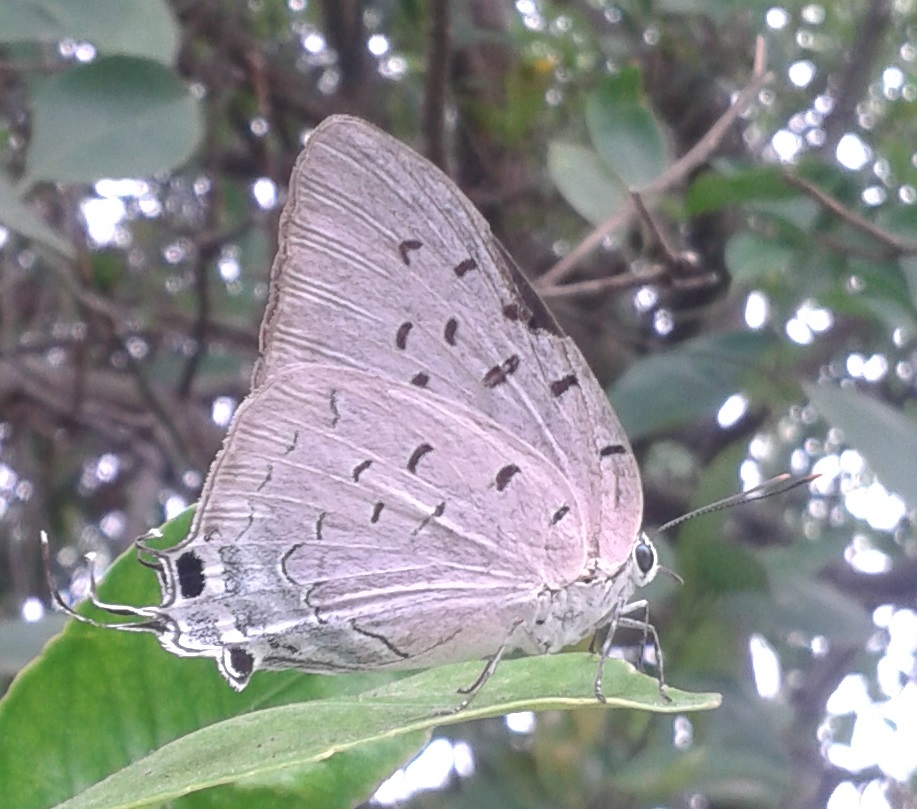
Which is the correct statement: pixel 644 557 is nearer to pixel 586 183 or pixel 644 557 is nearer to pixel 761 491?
pixel 761 491

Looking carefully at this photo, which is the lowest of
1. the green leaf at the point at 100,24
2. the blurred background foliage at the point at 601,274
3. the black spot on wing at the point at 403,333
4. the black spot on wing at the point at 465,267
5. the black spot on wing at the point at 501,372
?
the blurred background foliage at the point at 601,274

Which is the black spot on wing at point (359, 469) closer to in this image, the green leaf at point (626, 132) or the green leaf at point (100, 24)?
the green leaf at point (100, 24)

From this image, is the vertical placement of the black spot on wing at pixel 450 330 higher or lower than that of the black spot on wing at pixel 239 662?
higher

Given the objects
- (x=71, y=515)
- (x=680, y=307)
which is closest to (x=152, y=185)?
(x=71, y=515)

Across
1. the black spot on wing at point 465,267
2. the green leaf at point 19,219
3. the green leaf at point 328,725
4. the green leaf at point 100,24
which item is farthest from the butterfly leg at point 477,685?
the green leaf at point 100,24

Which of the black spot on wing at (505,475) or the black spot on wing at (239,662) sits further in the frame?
the black spot on wing at (505,475)

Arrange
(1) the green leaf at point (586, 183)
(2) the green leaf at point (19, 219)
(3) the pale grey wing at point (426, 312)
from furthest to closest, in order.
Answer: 1. (1) the green leaf at point (586, 183)
2. (2) the green leaf at point (19, 219)
3. (3) the pale grey wing at point (426, 312)

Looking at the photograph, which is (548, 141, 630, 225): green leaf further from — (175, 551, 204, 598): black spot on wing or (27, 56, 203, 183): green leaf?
(175, 551, 204, 598): black spot on wing
